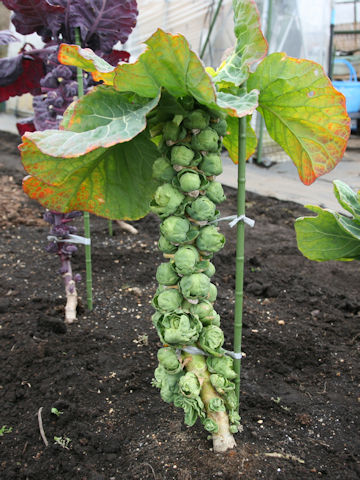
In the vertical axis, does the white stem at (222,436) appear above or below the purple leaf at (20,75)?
below

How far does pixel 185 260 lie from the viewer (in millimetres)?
1296

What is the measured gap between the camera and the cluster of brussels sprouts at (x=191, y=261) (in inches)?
50.6

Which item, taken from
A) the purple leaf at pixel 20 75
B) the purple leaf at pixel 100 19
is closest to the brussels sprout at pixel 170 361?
the purple leaf at pixel 100 19

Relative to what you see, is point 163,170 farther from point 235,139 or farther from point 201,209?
point 235,139

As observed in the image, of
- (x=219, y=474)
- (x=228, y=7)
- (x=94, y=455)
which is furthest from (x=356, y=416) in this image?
(x=228, y=7)

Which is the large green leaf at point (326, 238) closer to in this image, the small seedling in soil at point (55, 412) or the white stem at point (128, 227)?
the small seedling in soil at point (55, 412)

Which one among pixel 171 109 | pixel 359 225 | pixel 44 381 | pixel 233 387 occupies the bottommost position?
pixel 44 381

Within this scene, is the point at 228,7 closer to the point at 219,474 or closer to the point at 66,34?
the point at 66,34

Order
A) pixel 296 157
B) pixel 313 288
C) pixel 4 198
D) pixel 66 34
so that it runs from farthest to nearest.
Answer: pixel 4 198 < pixel 313 288 < pixel 66 34 < pixel 296 157

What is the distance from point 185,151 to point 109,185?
0.31 m

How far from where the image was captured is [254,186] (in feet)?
18.7

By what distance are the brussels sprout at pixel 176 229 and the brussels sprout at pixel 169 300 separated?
163mm

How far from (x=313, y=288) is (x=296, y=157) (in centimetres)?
173

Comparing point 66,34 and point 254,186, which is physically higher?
point 66,34
